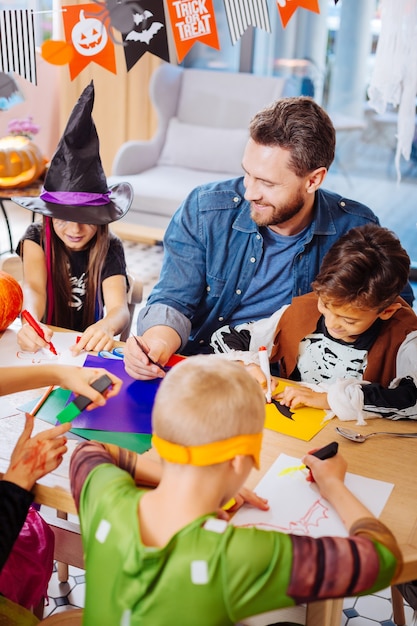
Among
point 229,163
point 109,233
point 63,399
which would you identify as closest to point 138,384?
point 63,399

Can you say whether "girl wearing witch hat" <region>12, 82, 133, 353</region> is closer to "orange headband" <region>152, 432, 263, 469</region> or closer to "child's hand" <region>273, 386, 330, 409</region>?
"child's hand" <region>273, 386, 330, 409</region>

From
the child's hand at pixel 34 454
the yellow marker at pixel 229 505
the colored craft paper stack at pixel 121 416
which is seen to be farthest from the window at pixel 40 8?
the yellow marker at pixel 229 505

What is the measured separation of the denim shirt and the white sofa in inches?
97.1

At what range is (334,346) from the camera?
75.5 inches

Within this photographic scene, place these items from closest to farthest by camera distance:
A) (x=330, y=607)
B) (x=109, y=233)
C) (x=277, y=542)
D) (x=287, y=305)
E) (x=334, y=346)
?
(x=277, y=542), (x=330, y=607), (x=334, y=346), (x=287, y=305), (x=109, y=233)

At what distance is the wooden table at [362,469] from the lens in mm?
1295

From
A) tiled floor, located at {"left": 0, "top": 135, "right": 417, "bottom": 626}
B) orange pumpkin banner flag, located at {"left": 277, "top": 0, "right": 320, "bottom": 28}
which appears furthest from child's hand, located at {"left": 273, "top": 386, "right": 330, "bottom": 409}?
tiled floor, located at {"left": 0, "top": 135, "right": 417, "bottom": 626}

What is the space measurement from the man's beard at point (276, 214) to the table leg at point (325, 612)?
103 centimetres

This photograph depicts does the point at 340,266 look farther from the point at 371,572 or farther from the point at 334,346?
the point at 371,572

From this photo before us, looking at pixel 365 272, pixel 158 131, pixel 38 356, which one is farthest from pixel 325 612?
pixel 158 131

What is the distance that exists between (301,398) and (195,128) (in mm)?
3621

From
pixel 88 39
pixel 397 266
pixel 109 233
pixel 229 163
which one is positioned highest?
pixel 88 39

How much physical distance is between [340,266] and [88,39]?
1.04 meters

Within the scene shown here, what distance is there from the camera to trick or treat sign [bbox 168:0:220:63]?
220 cm
